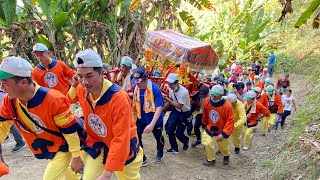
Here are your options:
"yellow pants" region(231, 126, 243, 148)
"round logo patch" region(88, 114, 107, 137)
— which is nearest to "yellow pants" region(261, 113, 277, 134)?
"yellow pants" region(231, 126, 243, 148)

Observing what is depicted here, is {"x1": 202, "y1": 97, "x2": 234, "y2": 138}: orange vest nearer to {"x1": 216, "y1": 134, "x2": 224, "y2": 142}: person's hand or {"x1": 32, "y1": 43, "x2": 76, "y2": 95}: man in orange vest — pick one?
{"x1": 216, "y1": 134, "x2": 224, "y2": 142}: person's hand

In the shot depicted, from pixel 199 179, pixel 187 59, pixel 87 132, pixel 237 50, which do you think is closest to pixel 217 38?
pixel 237 50

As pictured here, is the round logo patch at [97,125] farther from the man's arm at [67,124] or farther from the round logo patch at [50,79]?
the round logo patch at [50,79]

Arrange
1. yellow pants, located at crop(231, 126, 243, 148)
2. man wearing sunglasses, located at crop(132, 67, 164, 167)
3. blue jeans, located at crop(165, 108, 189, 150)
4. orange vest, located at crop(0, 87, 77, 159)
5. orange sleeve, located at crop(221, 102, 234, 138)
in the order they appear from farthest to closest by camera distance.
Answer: yellow pants, located at crop(231, 126, 243, 148) → blue jeans, located at crop(165, 108, 189, 150) → orange sleeve, located at crop(221, 102, 234, 138) → man wearing sunglasses, located at crop(132, 67, 164, 167) → orange vest, located at crop(0, 87, 77, 159)

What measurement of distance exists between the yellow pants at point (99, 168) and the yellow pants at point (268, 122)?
21.9ft

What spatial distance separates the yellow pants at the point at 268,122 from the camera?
936 cm

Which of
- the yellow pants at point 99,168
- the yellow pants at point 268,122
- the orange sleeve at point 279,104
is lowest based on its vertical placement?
the yellow pants at point 268,122

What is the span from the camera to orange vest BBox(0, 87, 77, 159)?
2.97m

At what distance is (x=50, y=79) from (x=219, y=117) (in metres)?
3.05

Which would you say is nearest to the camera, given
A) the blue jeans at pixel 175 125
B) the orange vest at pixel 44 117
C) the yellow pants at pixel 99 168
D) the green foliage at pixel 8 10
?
the orange vest at pixel 44 117

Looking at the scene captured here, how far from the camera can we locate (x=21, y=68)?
2.79m

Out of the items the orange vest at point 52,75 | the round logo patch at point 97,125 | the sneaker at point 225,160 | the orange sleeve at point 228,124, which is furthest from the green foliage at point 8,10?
the round logo patch at point 97,125

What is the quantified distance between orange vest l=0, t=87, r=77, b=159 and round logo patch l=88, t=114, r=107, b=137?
15cm

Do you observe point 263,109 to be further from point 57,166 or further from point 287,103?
point 57,166
